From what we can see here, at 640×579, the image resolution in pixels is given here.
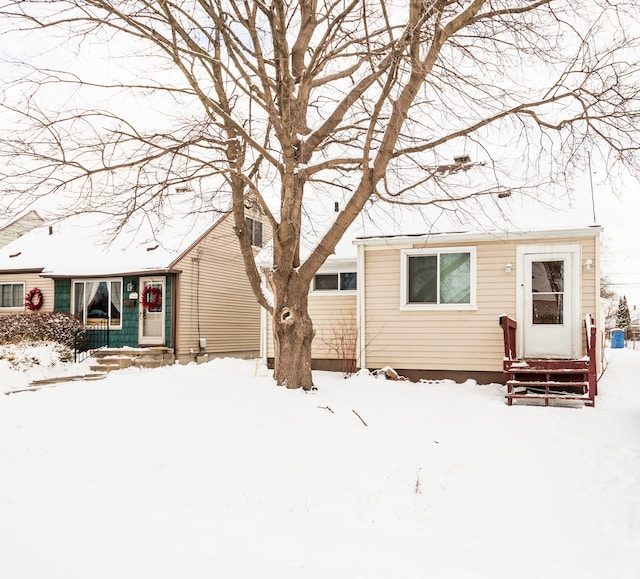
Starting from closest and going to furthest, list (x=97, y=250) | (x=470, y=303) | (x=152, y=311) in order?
1. (x=470, y=303)
2. (x=152, y=311)
3. (x=97, y=250)

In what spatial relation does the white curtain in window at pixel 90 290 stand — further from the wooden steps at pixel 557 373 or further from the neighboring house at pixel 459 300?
the wooden steps at pixel 557 373

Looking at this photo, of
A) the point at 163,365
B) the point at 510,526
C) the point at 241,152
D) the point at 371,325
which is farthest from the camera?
the point at 163,365

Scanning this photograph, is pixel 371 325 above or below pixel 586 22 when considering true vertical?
below

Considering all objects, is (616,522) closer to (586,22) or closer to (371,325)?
(586,22)

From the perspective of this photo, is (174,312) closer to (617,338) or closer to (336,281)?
(336,281)

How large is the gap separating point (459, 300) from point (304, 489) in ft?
Answer: 24.6

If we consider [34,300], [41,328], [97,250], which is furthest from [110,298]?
[34,300]

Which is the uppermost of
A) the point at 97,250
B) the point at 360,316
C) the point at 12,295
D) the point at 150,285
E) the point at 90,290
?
the point at 97,250

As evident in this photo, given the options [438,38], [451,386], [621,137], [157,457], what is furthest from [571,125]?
[157,457]

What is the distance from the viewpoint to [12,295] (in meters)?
18.6

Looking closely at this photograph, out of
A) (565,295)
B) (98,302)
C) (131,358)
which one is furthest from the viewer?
(98,302)

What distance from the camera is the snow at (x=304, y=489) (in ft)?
10.8

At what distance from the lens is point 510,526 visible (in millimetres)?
4008

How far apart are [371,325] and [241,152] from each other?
4.75 meters
